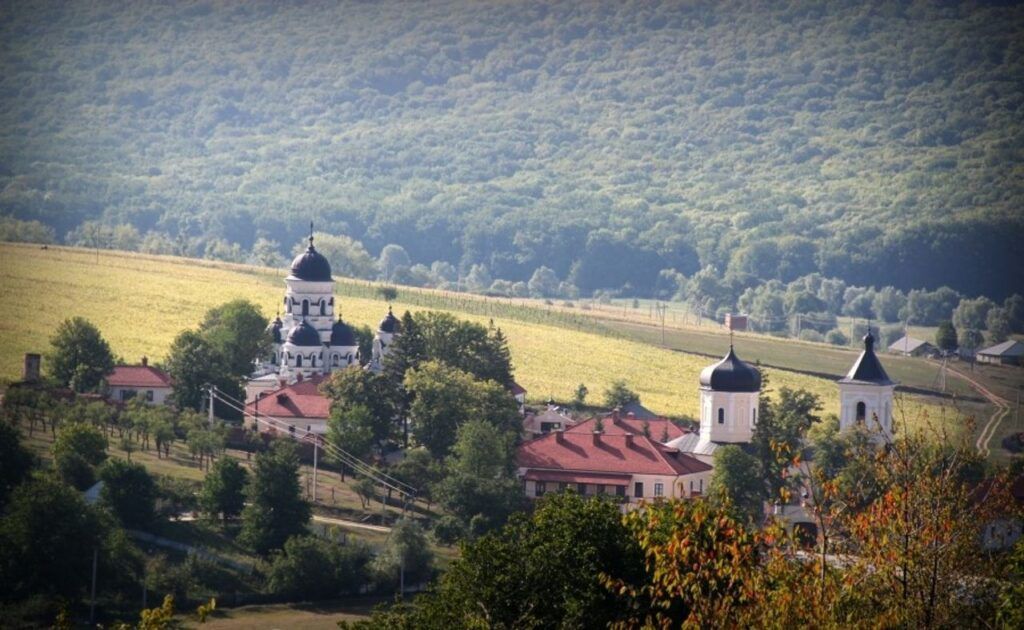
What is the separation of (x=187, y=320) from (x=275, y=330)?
31205 mm

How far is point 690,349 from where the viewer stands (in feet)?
504

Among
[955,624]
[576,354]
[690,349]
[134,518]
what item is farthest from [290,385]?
[955,624]

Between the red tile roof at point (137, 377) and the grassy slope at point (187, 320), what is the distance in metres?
6.96

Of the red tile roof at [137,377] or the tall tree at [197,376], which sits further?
the red tile roof at [137,377]

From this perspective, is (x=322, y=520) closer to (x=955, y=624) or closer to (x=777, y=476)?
(x=777, y=476)

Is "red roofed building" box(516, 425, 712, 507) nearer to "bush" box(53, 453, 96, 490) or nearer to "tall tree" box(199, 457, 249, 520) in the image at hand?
"tall tree" box(199, 457, 249, 520)

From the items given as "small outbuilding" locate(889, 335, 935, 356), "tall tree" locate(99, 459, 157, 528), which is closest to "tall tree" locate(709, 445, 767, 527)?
"tall tree" locate(99, 459, 157, 528)

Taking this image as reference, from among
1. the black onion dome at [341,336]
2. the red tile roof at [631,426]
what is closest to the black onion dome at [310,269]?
the black onion dome at [341,336]

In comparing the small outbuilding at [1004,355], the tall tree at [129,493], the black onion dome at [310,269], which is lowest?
the tall tree at [129,493]

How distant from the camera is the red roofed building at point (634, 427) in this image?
10038cm

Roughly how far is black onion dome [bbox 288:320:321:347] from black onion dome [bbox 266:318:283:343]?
341 centimetres

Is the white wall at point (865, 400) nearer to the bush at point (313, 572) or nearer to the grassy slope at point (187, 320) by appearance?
the grassy slope at point (187, 320)

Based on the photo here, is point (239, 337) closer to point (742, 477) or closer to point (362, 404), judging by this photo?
point (362, 404)

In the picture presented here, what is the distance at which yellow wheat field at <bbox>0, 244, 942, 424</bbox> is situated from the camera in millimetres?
129625
